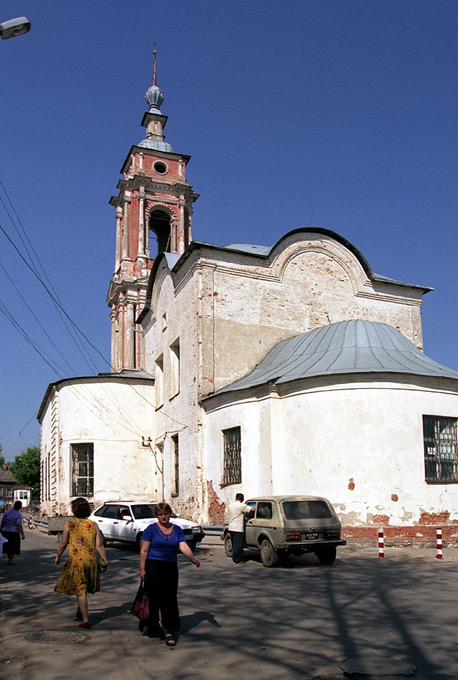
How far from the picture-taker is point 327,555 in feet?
45.7

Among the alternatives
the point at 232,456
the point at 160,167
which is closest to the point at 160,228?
the point at 160,167

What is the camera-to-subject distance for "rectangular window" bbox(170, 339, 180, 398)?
88.2 feet

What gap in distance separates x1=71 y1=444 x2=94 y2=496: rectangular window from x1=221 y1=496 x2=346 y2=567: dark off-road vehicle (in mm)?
14621

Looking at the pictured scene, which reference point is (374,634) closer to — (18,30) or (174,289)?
(18,30)

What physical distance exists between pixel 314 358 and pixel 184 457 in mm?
6923

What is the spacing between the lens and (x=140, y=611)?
7.34 metres

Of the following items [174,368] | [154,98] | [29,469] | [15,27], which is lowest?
[29,469]

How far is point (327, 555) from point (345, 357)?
7395 mm

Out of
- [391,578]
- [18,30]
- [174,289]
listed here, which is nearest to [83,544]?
[391,578]

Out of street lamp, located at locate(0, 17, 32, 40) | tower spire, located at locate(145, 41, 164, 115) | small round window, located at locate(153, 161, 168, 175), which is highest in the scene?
tower spire, located at locate(145, 41, 164, 115)

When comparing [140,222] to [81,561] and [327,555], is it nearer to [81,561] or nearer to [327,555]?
[327,555]

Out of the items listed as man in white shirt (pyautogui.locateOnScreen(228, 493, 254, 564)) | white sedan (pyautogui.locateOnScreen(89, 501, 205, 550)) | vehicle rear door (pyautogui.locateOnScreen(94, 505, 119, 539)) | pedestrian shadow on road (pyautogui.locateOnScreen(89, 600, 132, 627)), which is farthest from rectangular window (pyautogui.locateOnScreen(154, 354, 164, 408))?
pedestrian shadow on road (pyautogui.locateOnScreen(89, 600, 132, 627))

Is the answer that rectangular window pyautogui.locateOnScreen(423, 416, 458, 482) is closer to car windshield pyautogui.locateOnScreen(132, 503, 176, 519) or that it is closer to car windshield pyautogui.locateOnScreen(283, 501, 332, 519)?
car windshield pyautogui.locateOnScreen(283, 501, 332, 519)

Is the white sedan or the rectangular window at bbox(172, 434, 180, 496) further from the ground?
the rectangular window at bbox(172, 434, 180, 496)
